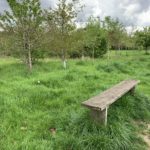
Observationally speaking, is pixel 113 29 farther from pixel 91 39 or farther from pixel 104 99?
pixel 104 99

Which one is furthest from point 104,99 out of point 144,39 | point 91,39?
point 144,39

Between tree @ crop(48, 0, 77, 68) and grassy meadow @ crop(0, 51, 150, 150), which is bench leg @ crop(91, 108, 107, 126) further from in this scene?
tree @ crop(48, 0, 77, 68)

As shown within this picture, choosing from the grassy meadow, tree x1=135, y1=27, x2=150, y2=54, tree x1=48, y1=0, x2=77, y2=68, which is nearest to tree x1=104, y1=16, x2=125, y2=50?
tree x1=135, y1=27, x2=150, y2=54

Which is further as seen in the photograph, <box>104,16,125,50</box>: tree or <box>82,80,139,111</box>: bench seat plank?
<box>104,16,125,50</box>: tree

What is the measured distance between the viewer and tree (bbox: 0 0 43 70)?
10.7 m

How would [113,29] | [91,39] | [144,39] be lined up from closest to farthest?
1. [91,39]
2. [113,29]
3. [144,39]

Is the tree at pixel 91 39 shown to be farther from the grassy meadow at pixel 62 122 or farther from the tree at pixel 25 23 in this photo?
the grassy meadow at pixel 62 122

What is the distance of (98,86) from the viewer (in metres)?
7.35

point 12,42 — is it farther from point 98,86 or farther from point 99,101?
point 99,101

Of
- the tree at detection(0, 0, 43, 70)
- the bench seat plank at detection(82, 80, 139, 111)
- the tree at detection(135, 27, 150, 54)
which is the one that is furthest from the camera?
the tree at detection(135, 27, 150, 54)

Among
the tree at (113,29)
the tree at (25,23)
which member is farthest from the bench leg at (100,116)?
the tree at (113,29)

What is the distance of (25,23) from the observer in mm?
10938

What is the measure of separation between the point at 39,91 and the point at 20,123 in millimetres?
1763

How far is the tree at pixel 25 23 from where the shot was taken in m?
10.7
